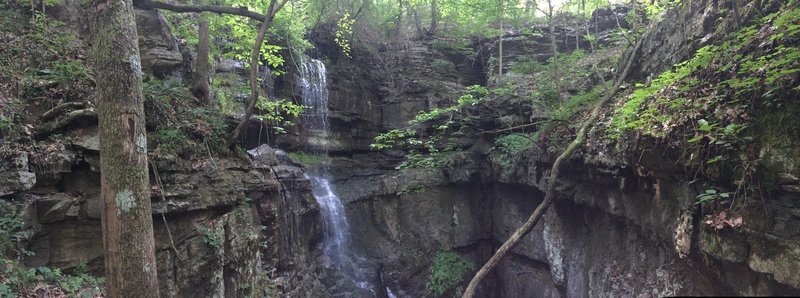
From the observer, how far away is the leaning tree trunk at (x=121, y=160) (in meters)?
4.18

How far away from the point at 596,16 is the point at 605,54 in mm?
3585

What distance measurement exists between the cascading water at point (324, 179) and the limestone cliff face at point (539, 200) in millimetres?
426

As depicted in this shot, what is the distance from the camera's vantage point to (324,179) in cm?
1455

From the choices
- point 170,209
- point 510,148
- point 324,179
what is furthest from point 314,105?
point 170,209

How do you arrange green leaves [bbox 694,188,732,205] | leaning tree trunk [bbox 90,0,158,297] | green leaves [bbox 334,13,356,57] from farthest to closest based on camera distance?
1. green leaves [bbox 334,13,356,57]
2. green leaves [bbox 694,188,732,205]
3. leaning tree trunk [bbox 90,0,158,297]

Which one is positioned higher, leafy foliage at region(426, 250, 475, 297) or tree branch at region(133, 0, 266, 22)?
tree branch at region(133, 0, 266, 22)

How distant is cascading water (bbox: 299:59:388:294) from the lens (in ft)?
43.3

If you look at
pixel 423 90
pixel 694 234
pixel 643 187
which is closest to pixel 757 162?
pixel 694 234

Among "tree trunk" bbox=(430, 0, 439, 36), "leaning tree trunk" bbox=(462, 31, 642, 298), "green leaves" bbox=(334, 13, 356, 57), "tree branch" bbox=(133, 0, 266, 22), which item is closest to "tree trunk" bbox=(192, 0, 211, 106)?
"tree branch" bbox=(133, 0, 266, 22)

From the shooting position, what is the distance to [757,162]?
482cm

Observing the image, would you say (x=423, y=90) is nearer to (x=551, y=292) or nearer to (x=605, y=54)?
(x=605, y=54)

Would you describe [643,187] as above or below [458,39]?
below

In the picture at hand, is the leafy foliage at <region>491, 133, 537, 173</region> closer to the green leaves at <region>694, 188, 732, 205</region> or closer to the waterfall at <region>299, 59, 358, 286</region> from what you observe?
the waterfall at <region>299, 59, 358, 286</region>

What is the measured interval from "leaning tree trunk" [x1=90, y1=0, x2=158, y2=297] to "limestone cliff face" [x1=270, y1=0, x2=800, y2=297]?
6.62 meters
